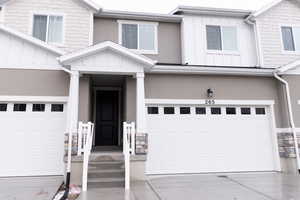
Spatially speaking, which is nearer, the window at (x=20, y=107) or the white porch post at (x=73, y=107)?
the white porch post at (x=73, y=107)

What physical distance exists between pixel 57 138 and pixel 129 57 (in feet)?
11.1

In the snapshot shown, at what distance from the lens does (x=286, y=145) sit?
7.28 meters

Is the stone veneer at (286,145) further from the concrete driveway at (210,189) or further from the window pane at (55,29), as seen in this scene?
the window pane at (55,29)

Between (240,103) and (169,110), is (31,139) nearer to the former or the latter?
(169,110)

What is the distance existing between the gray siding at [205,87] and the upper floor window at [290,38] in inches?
115

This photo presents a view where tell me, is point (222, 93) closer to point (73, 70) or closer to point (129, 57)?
point (129, 57)

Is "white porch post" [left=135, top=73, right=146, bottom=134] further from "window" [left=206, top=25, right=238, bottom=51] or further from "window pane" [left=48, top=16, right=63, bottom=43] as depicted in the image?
"window" [left=206, top=25, right=238, bottom=51]

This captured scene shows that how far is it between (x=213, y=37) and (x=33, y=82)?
7228mm

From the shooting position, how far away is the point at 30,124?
678 cm

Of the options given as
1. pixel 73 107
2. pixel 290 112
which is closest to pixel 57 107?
pixel 73 107

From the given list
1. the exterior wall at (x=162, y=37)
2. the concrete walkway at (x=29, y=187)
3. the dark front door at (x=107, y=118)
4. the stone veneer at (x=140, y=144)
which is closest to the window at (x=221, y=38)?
the exterior wall at (x=162, y=37)

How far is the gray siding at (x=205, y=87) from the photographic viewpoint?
7.18m

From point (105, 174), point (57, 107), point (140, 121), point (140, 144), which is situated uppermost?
point (57, 107)

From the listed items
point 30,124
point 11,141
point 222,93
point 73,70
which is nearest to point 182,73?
point 222,93
